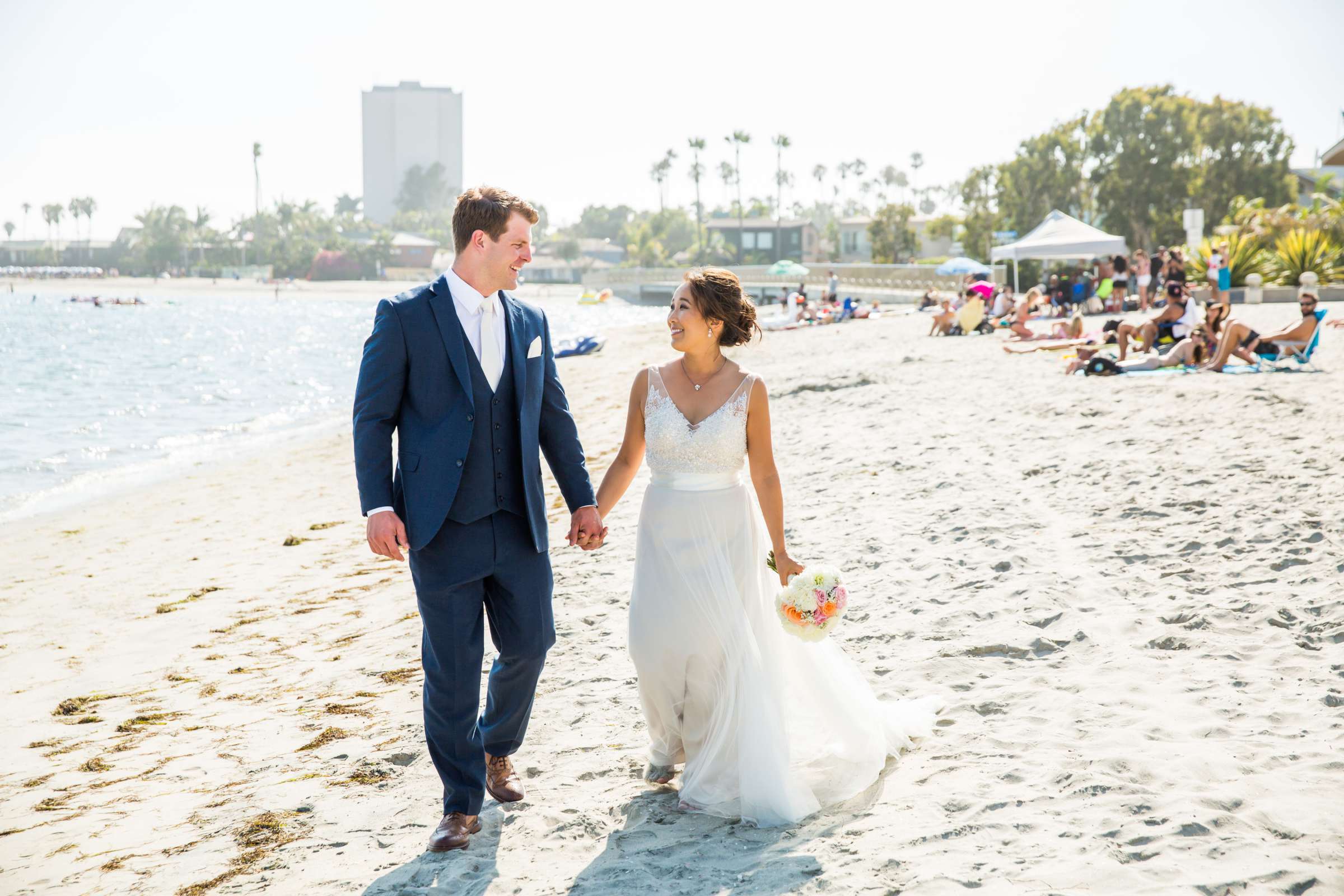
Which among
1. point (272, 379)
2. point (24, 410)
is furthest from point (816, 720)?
point (272, 379)

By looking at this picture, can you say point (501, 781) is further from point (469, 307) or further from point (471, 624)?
point (469, 307)

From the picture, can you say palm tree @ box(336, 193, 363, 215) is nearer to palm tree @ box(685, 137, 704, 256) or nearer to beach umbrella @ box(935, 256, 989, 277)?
palm tree @ box(685, 137, 704, 256)

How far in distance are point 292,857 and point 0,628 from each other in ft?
17.6

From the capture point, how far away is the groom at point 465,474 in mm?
3373

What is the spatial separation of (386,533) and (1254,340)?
1227 cm

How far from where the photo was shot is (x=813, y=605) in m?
3.71

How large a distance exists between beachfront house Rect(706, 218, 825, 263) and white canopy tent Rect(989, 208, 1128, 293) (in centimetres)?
6741

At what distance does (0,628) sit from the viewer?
25.7 ft

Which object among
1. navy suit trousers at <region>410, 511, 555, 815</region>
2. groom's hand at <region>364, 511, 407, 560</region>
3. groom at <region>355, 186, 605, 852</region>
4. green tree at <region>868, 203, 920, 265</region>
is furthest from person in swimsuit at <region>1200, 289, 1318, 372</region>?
green tree at <region>868, 203, 920, 265</region>

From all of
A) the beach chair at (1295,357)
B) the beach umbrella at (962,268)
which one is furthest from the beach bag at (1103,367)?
the beach umbrella at (962,268)

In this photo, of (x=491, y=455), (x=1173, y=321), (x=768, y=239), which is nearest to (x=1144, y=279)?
(x=1173, y=321)

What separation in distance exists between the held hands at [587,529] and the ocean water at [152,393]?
1214cm

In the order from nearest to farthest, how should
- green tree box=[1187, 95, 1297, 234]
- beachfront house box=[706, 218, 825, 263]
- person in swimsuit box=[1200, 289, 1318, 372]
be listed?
person in swimsuit box=[1200, 289, 1318, 372] → green tree box=[1187, 95, 1297, 234] → beachfront house box=[706, 218, 825, 263]

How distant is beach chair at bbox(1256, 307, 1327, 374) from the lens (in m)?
12.5
